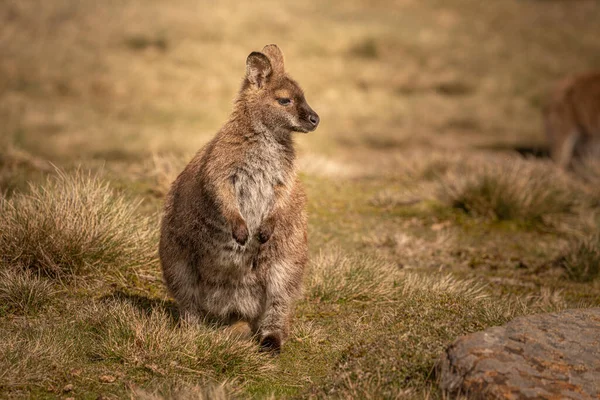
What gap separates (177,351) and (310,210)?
504 centimetres

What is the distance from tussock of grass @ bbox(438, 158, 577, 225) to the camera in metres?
9.86

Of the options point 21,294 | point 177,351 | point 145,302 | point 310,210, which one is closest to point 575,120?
point 310,210

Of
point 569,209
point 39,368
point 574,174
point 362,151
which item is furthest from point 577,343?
point 362,151

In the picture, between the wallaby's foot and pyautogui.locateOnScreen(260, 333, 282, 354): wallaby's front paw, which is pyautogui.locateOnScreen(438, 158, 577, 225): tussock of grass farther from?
the wallaby's foot

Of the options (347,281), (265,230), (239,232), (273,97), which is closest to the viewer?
(239,232)

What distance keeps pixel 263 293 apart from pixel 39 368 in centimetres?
173

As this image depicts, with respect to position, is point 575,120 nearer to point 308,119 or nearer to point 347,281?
point 347,281

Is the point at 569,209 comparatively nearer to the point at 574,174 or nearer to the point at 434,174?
the point at 434,174

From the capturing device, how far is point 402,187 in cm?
1145

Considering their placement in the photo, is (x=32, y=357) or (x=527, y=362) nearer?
(x=527, y=362)

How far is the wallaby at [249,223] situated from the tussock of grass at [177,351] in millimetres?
351

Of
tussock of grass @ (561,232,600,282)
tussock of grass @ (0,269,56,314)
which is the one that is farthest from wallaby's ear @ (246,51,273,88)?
tussock of grass @ (561,232,600,282)

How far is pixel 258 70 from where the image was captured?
5.71 metres

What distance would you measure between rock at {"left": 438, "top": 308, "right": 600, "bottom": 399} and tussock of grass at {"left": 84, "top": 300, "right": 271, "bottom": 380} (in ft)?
4.57
